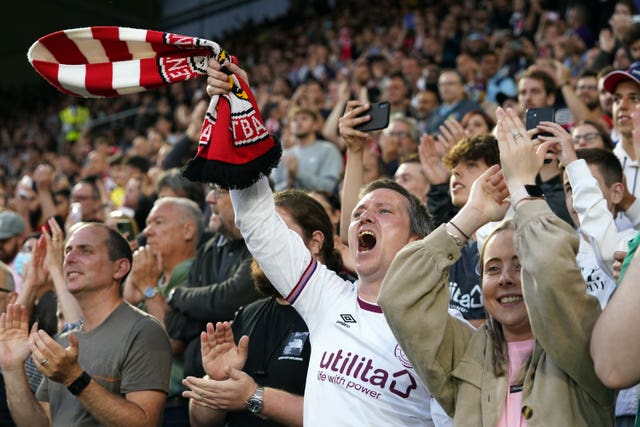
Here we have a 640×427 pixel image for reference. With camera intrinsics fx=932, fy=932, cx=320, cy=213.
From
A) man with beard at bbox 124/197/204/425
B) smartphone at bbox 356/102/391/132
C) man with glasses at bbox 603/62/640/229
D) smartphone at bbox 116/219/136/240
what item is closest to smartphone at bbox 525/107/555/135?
smartphone at bbox 356/102/391/132

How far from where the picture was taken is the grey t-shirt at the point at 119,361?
3654 mm

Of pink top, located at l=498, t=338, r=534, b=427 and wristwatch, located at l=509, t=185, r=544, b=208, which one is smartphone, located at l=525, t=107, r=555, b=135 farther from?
pink top, located at l=498, t=338, r=534, b=427

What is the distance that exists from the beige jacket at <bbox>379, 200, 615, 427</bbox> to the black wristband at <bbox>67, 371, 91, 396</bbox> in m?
1.45

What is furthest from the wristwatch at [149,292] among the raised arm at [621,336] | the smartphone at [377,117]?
the raised arm at [621,336]

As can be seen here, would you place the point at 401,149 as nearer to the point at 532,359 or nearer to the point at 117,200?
the point at 117,200

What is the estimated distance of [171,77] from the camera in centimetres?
303

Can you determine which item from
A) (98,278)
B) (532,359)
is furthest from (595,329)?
(98,278)

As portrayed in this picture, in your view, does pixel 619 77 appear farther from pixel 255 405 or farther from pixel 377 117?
pixel 255 405

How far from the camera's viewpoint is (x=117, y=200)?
8.51 metres

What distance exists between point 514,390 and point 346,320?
704 millimetres

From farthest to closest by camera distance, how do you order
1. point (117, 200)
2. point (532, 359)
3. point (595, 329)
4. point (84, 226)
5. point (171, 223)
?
point (117, 200)
point (171, 223)
point (84, 226)
point (532, 359)
point (595, 329)

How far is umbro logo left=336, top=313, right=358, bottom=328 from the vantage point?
295 centimetres

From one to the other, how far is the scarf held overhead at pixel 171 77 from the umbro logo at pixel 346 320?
0.52m

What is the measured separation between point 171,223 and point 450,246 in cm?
284
